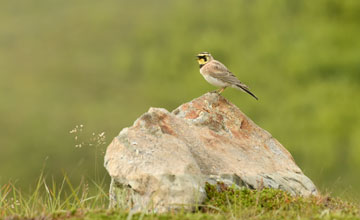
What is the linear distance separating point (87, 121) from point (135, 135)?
763 inches

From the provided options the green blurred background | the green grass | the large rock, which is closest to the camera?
the green grass

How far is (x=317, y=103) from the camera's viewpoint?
17688mm

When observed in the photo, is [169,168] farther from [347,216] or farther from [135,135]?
[347,216]

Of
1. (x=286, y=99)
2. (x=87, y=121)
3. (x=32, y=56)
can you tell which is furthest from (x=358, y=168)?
(x=32, y=56)

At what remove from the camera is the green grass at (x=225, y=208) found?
535cm

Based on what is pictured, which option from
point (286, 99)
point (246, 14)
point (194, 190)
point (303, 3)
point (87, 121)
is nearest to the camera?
point (194, 190)

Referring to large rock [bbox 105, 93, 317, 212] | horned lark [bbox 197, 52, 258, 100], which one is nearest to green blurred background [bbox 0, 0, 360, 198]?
large rock [bbox 105, 93, 317, 212]

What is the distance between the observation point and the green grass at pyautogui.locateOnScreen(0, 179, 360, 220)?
535 cm

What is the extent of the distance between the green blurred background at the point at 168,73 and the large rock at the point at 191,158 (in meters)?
0.86

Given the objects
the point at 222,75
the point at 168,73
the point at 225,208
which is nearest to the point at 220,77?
the point at 222,75

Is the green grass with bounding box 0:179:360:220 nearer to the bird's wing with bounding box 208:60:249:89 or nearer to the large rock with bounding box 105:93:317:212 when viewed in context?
the large rock with bounding box 105:93:317:212

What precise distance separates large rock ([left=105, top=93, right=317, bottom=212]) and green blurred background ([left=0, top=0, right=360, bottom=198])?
0.86 meters

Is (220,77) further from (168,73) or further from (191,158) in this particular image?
(168,73)

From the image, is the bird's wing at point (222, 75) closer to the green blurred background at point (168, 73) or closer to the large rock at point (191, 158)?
the large rock at point (191, 158)
